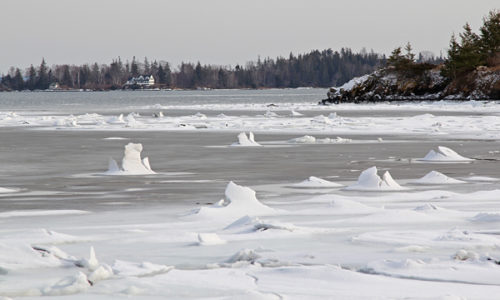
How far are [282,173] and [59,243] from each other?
641cm

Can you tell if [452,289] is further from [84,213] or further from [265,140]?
[265,140]

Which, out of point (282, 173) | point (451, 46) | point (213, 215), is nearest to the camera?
point (213, 215)

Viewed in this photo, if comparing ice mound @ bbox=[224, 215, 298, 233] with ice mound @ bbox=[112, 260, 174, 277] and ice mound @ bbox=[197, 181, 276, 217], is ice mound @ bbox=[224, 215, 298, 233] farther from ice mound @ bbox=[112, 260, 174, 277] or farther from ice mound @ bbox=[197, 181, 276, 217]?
ice mound @ bbox=[112, 260, 174, 277]

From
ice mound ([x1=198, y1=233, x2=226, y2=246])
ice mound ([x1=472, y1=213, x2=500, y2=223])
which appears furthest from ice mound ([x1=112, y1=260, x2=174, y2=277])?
ice mound ([x1=472, y1=213, x2=500, y2=223])

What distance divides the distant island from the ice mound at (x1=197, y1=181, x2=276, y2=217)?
69559mm

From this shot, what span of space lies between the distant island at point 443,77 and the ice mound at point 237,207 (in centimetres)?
6956

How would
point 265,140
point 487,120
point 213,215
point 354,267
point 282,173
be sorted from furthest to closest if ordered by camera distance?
point 487,120, point 265,140, point 282,173, point 213,215, point 354,267

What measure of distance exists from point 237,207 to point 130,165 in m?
4.74

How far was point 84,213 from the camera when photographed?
8.13 m

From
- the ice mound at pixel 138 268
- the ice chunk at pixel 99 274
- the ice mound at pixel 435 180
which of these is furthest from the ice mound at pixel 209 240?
the ice mound at pixel 435 180

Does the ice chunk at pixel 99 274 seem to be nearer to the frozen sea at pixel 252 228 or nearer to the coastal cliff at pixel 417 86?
the frozen sea at pixel 252 228

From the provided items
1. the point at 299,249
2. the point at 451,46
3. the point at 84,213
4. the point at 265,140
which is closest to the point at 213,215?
the point at 84,213

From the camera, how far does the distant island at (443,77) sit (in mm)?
77875

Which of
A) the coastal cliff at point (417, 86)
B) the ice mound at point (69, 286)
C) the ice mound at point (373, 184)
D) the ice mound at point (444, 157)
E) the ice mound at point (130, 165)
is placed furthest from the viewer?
the coastal cliff at point (417, 86)
